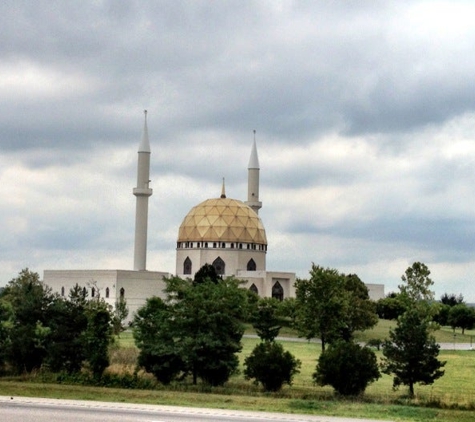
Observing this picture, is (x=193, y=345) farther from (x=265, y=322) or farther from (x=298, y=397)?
(x=265, y=322)

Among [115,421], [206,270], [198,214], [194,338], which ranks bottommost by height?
[115,421]

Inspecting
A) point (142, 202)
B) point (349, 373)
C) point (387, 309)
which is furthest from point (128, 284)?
point (349, 373)

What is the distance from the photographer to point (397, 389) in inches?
1383

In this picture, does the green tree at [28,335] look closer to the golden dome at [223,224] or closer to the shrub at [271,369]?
the shrub at [271,369]

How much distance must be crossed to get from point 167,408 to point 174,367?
8955 millimetres

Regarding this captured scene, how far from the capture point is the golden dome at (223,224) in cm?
10300

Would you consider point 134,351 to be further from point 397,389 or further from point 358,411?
point 358,411

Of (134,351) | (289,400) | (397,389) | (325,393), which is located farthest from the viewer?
(134,351)

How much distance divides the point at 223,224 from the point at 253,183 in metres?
7.97

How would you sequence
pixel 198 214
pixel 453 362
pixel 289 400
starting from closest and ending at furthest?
pixel 289 400, pixel 453 362, pixel 198 214

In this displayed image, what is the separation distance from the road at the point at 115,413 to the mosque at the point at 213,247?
65.5 m

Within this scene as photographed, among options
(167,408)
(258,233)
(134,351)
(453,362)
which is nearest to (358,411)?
(167,408)

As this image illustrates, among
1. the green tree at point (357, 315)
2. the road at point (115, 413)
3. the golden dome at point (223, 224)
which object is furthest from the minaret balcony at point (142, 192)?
the road at point (115, 413)

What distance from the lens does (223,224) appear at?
338 feet
